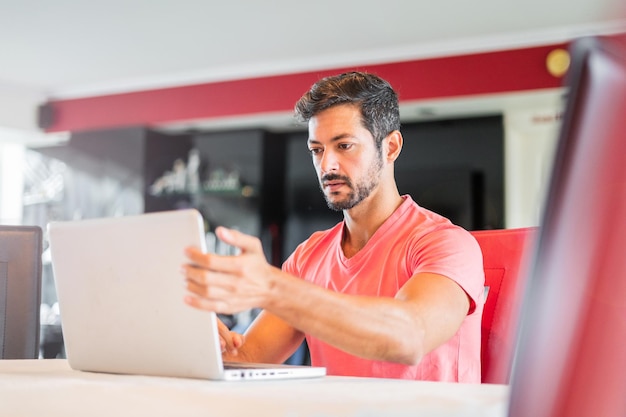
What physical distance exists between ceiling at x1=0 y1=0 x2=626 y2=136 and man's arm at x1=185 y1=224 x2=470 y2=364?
10.1ft

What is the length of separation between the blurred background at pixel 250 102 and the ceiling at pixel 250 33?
0.01 meters

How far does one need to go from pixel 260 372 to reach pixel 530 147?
4.60 m

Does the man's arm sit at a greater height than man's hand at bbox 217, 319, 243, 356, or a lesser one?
greater

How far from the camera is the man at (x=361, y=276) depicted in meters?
0.97

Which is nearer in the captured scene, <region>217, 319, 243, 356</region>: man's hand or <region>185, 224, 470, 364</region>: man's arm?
<region>185, 224, 470, 364</region>: man's arm

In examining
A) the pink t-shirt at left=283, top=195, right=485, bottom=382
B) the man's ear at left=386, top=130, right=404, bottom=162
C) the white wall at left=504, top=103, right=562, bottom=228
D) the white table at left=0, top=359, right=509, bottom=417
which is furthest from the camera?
the white wall at left=504, top=103, right=562, bottom=228

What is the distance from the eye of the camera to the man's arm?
0.92m

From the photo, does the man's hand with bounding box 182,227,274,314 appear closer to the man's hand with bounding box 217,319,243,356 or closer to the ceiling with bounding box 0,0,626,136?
the man's hand with bounding box 217,319,243,356

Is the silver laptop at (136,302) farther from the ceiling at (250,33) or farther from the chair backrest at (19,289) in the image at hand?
the ceiling at (250,33)

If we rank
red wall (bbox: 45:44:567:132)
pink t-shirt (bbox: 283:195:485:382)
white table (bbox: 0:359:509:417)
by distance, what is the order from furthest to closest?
red wall (bbox: 45:44:567:132)
pink t-shirt (bbox: 283:195:485:382)
white table (bbox: 0:359:509:417)

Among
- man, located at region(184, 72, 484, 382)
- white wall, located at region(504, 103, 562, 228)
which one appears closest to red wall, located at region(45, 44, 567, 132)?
white wall, located at region(504, 103, 562, 228)

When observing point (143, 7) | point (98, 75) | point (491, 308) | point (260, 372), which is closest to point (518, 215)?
point (143, 7)

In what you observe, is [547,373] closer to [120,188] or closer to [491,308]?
[491,308]

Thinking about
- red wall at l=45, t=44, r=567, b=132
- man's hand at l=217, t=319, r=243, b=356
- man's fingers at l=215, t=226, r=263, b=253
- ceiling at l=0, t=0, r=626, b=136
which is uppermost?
ceiling at l=0, t=0, r=626, b=136
